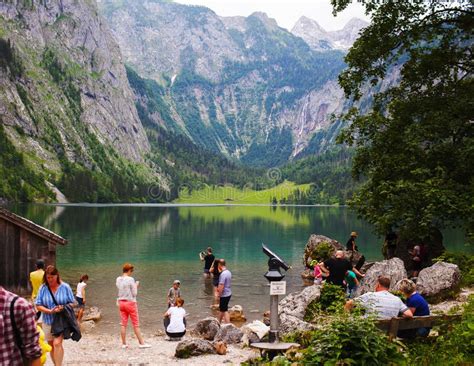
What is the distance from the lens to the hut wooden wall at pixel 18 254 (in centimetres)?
2475

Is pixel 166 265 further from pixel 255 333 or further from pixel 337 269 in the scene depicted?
pixel 255 333

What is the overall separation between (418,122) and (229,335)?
1624 centimetres

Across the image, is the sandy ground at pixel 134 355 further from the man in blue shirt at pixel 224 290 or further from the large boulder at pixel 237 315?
the large boulder at pixel 237 315

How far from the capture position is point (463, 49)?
2689 cm

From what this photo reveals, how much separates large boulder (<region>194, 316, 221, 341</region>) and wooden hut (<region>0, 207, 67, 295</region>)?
9724mm

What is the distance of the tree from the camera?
2445 cm

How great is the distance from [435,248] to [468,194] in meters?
5.26

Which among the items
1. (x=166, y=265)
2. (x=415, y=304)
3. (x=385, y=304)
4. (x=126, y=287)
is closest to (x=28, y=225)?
(x=126, y=287)

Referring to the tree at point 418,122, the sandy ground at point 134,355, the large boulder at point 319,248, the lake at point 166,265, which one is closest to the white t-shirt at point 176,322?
the sandy ground at point 134,355

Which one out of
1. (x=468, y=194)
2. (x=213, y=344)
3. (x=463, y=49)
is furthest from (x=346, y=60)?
(x=213, y=344)

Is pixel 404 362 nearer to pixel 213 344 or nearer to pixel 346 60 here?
pixel 213 344

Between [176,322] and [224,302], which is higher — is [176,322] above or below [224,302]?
below

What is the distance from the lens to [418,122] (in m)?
27.4

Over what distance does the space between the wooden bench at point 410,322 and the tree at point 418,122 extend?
42.0 ft
